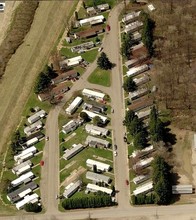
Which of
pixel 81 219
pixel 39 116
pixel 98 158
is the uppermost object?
pixel 39 116

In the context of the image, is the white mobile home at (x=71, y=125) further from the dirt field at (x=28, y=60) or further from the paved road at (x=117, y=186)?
the dirt field at (x=28, y=60)

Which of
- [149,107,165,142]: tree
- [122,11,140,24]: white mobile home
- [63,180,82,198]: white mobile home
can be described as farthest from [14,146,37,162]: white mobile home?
[122,11,140,24]: white mobile home

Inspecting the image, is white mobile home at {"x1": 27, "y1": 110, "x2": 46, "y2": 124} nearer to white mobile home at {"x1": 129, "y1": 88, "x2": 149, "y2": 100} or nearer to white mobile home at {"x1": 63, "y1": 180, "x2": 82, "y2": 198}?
white mobile home at {"x1": 129, "y1": 88, "x2": 149, "y2": 100}

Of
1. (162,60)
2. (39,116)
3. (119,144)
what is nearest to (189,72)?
(162,60)

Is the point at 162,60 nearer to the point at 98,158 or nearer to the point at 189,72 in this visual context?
the point at 189,72

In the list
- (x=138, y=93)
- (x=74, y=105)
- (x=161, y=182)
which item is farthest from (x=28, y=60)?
(x=161, y=182)
